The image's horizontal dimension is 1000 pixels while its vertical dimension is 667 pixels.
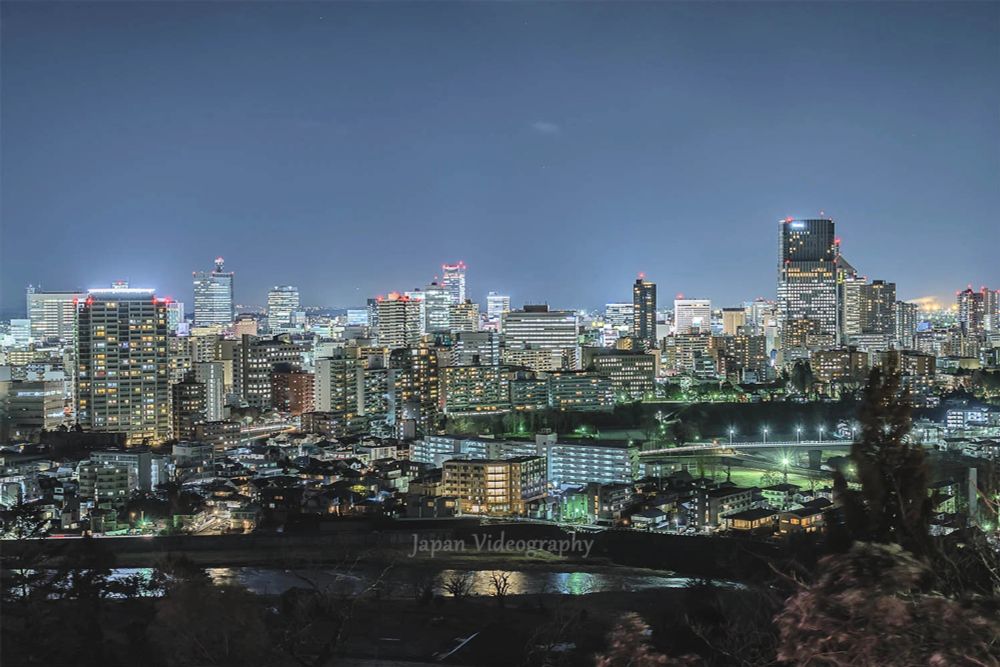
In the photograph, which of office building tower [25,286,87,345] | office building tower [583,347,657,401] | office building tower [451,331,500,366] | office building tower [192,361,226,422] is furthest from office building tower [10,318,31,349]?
office building tower [583,347,657,401]

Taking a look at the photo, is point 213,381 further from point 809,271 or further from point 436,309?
point 809,271

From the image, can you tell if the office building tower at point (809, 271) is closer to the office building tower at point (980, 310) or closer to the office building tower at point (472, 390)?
the office building tower at point (980, 310)

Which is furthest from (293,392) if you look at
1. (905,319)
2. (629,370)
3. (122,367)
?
(905,319)

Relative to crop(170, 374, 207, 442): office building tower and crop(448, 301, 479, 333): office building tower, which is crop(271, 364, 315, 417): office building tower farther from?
crop(448, 301, 479, 333): office building tower

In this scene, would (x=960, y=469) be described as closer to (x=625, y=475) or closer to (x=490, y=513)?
(x=625, y=475)

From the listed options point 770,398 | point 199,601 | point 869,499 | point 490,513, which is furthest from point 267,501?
point 770,398
